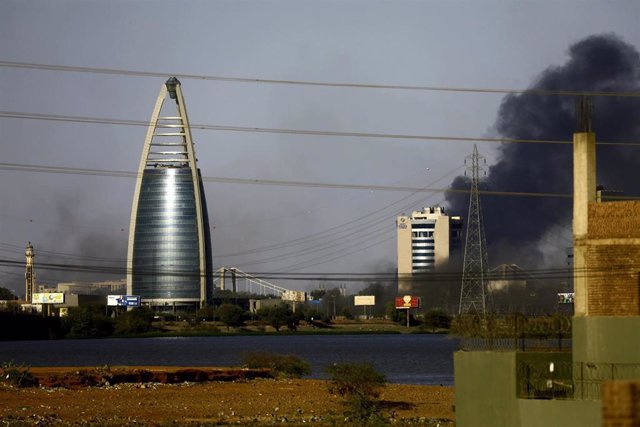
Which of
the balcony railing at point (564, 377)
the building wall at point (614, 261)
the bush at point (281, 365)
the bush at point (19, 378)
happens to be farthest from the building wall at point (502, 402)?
the bush at point (281, 365)

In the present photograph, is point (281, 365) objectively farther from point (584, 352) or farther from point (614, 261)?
Result: point (614, 261)

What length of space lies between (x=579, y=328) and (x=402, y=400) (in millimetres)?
28515

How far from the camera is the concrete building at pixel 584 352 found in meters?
30.4

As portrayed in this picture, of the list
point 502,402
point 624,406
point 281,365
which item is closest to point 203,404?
point 281,365

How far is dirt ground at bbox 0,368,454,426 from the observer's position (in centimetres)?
4791

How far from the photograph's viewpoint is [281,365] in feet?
249

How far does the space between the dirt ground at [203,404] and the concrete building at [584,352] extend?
1563cm

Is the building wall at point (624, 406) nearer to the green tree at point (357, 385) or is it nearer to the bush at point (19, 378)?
the green tree at point (357, 385)

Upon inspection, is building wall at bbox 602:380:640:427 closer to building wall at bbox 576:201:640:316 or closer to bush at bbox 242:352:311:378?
building wall at bbox 576:201:640:316

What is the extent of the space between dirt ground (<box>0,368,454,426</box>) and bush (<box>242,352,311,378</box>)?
7646 mm

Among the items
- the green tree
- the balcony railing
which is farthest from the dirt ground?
the balcony railing

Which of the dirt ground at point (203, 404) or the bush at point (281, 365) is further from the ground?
the bush at point (281, 365)

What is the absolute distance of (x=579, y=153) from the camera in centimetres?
3350

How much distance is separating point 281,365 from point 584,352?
46009 mm
